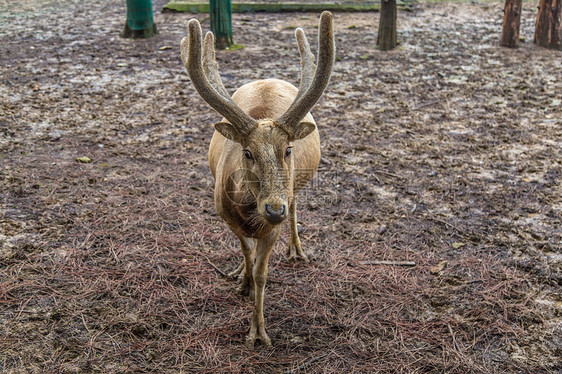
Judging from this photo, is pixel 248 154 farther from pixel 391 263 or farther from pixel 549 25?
pixel 549 25

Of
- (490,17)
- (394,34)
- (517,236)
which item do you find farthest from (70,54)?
(490,17)

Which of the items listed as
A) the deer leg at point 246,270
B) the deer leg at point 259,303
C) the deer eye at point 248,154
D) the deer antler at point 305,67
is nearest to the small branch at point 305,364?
the deer leg at point 259,303

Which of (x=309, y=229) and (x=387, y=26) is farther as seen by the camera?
(x=387, y=26)

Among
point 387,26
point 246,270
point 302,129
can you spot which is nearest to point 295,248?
point 246,270

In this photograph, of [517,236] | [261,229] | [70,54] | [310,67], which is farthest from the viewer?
[70,54]

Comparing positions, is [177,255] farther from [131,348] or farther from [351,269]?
[351,269]

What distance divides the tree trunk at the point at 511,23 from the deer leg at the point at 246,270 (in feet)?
31.9

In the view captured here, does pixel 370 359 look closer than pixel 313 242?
Yes

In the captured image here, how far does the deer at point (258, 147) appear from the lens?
3.47 metres

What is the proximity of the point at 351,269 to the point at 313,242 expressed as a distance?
1.96 ft

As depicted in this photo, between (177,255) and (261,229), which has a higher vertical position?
(261,229)

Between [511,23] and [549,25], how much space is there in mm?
796

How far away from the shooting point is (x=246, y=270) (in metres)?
4.51

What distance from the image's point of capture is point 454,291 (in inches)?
181
